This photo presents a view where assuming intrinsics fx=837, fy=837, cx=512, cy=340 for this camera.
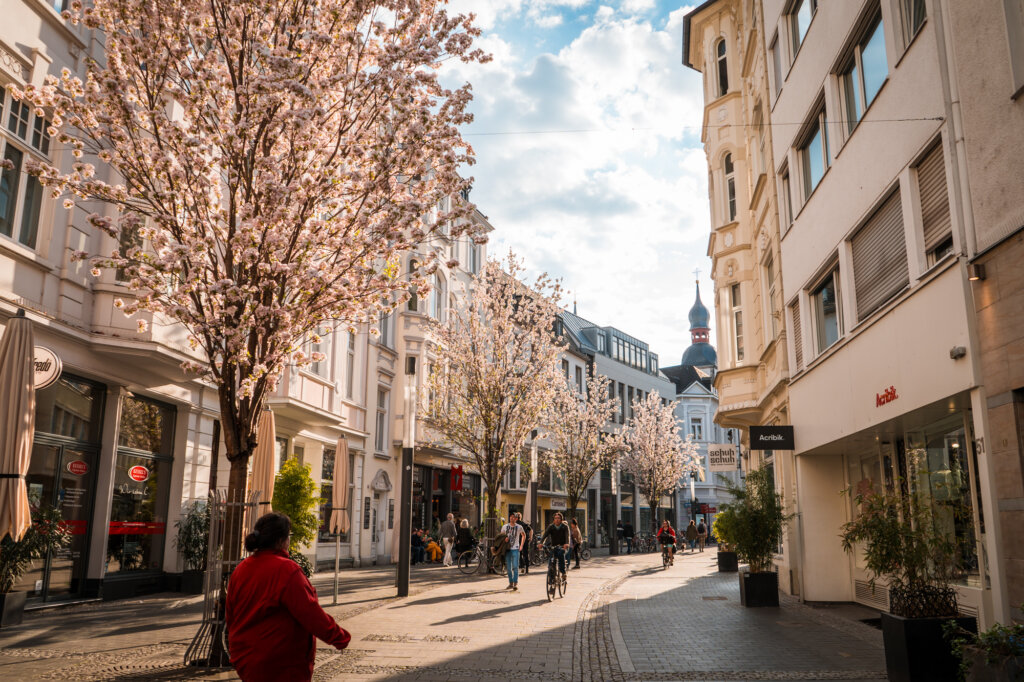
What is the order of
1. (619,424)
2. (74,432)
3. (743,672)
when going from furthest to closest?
(619,424)
(74,432)
(743,672)

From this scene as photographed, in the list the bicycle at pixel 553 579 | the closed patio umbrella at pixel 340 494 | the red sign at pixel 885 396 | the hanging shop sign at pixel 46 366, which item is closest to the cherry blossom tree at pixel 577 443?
→ the bicycle at pixel 553 579

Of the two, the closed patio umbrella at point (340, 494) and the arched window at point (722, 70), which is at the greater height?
the arched window at point (722, 70)

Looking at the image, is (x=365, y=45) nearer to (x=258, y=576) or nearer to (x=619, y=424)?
(x=258, y=576)

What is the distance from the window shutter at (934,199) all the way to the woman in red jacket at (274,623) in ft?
27.6

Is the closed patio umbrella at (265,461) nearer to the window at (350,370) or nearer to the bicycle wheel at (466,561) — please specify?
the bicycle wheel at (466,561)

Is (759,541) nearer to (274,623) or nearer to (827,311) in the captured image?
(827,311)

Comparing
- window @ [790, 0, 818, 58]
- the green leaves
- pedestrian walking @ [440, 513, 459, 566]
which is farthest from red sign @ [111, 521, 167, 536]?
window @ [790, 0, 818, 58]

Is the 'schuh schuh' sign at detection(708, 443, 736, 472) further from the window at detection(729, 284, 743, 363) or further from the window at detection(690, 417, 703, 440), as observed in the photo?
the window at detection(690, 417, 703, 440)

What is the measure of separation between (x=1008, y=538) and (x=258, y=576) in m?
7.12

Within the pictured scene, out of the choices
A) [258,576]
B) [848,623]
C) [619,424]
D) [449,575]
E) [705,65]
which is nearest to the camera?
[258,576]

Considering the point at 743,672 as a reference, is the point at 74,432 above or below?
above

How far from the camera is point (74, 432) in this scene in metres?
14.3

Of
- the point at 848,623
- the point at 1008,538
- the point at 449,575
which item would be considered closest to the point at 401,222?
the point at 1008,538

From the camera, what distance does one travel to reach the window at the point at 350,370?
87.5ft
